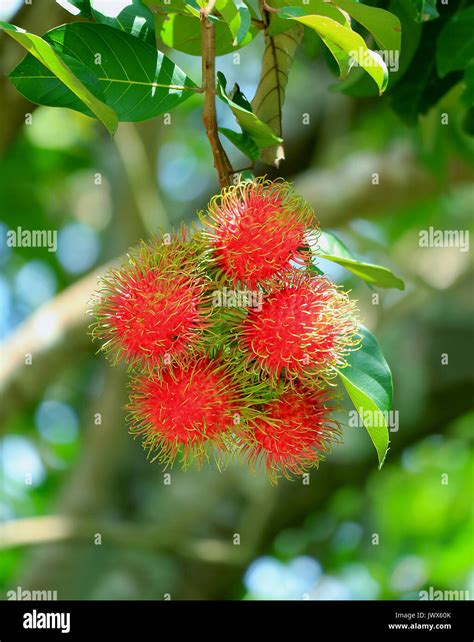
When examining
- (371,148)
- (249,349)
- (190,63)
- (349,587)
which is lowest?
(349,587)

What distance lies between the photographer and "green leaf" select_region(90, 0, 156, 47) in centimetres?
131

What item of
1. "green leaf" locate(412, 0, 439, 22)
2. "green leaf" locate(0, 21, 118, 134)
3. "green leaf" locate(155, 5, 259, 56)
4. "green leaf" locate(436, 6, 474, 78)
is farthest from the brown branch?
"green leaf" locate(436, 6, 474, 78)

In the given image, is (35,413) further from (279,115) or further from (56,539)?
(279,115)

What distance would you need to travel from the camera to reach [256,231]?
3.96 feet

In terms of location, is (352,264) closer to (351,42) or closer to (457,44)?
(351,42)

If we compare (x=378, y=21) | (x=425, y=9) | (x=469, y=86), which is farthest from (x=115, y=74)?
(x=469, y=86)

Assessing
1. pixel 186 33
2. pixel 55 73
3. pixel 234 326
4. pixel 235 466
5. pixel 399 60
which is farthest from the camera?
pixel 235 466

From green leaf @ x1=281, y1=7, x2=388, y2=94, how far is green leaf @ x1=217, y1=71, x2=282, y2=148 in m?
0.15

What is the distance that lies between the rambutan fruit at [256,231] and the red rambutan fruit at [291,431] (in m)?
0.19

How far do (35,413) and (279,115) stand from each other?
4267 mm

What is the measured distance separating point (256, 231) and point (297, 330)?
156 mm

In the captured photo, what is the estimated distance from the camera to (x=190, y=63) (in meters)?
4.81

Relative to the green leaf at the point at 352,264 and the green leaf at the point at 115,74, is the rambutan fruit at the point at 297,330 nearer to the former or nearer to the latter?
the green leaf at the point at 352,264
